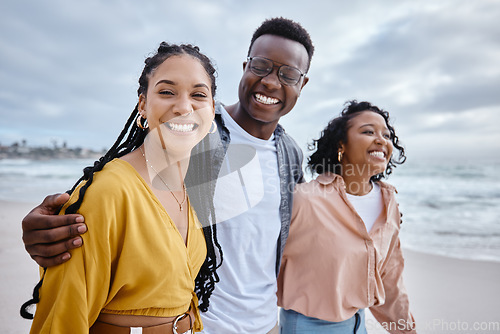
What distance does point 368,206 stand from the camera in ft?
8.70

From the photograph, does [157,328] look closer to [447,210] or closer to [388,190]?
[388,190]

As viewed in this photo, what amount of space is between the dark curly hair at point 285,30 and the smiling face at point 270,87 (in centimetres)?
5

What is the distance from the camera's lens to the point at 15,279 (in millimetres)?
4531

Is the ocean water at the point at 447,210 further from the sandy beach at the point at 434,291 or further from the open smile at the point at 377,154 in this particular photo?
the open smile at the point at 377,154

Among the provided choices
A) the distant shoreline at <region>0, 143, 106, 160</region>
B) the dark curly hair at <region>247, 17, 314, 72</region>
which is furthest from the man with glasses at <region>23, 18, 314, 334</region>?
A: the distant shoreline at <region>0, 143, 106, 160</region>

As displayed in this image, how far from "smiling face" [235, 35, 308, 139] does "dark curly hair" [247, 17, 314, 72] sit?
0.05 m

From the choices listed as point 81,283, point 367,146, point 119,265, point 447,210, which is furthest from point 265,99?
point 447,210

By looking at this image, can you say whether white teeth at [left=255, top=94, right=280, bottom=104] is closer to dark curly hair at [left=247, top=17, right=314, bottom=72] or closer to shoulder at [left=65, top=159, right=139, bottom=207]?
dark curly hair at [left=247, top=17, right=314, bottom=72]

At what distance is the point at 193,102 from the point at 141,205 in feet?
1.69

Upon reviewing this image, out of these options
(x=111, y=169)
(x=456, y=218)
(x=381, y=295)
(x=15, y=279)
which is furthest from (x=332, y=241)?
(x=456, y=218)

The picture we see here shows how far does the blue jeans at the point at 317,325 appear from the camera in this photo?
229cm

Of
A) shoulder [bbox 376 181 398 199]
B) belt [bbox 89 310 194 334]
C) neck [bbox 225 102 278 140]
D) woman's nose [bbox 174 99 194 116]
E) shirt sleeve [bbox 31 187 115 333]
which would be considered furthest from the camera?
shoulder [bbox 376 181 398 199]

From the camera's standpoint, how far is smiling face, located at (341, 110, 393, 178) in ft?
8.50
